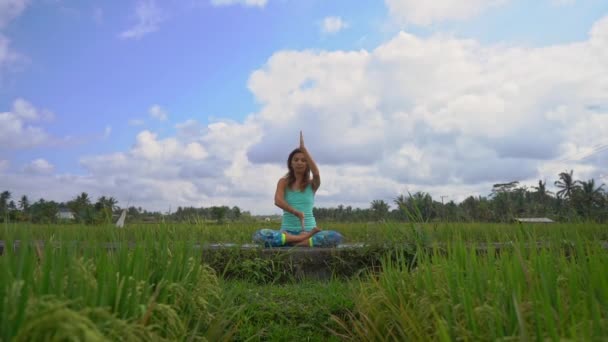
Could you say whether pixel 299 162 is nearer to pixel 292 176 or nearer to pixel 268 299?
pixel 292 176

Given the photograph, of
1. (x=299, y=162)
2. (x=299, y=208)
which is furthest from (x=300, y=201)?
(x=299, y=162)

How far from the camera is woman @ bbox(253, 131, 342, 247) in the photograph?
669 cm

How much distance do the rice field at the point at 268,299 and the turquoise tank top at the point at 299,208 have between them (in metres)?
2.44

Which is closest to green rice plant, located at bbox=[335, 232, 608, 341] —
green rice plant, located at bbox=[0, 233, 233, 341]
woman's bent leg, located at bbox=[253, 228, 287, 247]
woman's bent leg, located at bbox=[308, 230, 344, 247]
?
green rice plant, located at bbox=[0, 233, 233, 341]

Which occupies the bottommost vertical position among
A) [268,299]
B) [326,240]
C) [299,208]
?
[268,299]

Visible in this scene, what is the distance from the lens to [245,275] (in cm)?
550

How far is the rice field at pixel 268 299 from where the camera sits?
Answer: 5.69 ft

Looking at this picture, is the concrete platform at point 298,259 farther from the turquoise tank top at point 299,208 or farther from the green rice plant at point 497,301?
the green rice plant at point 497,301

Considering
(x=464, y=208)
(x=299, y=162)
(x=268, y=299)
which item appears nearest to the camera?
(x=268, y=299)

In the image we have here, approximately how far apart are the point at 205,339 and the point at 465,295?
1.30m

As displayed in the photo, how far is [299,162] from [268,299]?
2935 millimetres

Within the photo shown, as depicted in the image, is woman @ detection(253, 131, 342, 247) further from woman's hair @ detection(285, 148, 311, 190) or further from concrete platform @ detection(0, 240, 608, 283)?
concrete platform @ detection(0, 240, 608, 283)

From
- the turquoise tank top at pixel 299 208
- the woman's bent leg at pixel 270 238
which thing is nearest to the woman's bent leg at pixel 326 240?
the turquoise tank top at pixel 299 208

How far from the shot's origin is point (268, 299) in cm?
427
